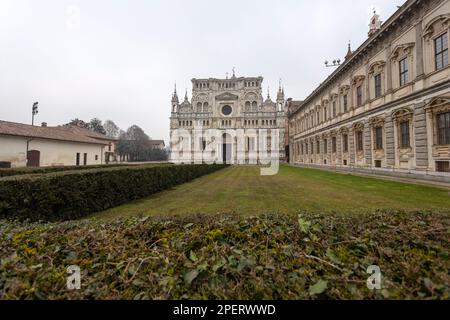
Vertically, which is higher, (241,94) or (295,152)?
(241,94)

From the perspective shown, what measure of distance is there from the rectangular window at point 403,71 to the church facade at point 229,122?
39.5 m

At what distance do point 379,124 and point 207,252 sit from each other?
2088 cm

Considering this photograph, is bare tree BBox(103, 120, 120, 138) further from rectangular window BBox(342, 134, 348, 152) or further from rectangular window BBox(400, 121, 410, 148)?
rectangular window BBox(400, 121, 410, 148)

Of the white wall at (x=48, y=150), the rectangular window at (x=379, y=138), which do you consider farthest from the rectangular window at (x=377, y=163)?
the white wall at (x=48, y=150)

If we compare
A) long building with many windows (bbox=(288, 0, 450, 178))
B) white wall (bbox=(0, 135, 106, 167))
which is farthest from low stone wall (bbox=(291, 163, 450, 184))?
white wall (bbox=(0, 135, 106, 167))

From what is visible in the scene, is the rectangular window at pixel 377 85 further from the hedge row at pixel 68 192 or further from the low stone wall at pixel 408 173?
the hedge row at pixel 68 192

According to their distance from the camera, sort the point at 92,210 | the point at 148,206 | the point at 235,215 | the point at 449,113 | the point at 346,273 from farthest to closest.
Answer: the point at 449,113, the point at 148,206, the point at 92,210, the point at 235,215, the point at 346,273

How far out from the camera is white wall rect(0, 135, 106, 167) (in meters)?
20.6

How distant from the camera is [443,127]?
1262cm

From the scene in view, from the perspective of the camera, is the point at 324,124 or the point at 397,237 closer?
the point at 397,237

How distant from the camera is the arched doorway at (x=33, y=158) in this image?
22484 millimetres

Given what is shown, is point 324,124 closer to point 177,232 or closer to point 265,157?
point 265,157

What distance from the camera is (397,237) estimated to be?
217 centimetres
